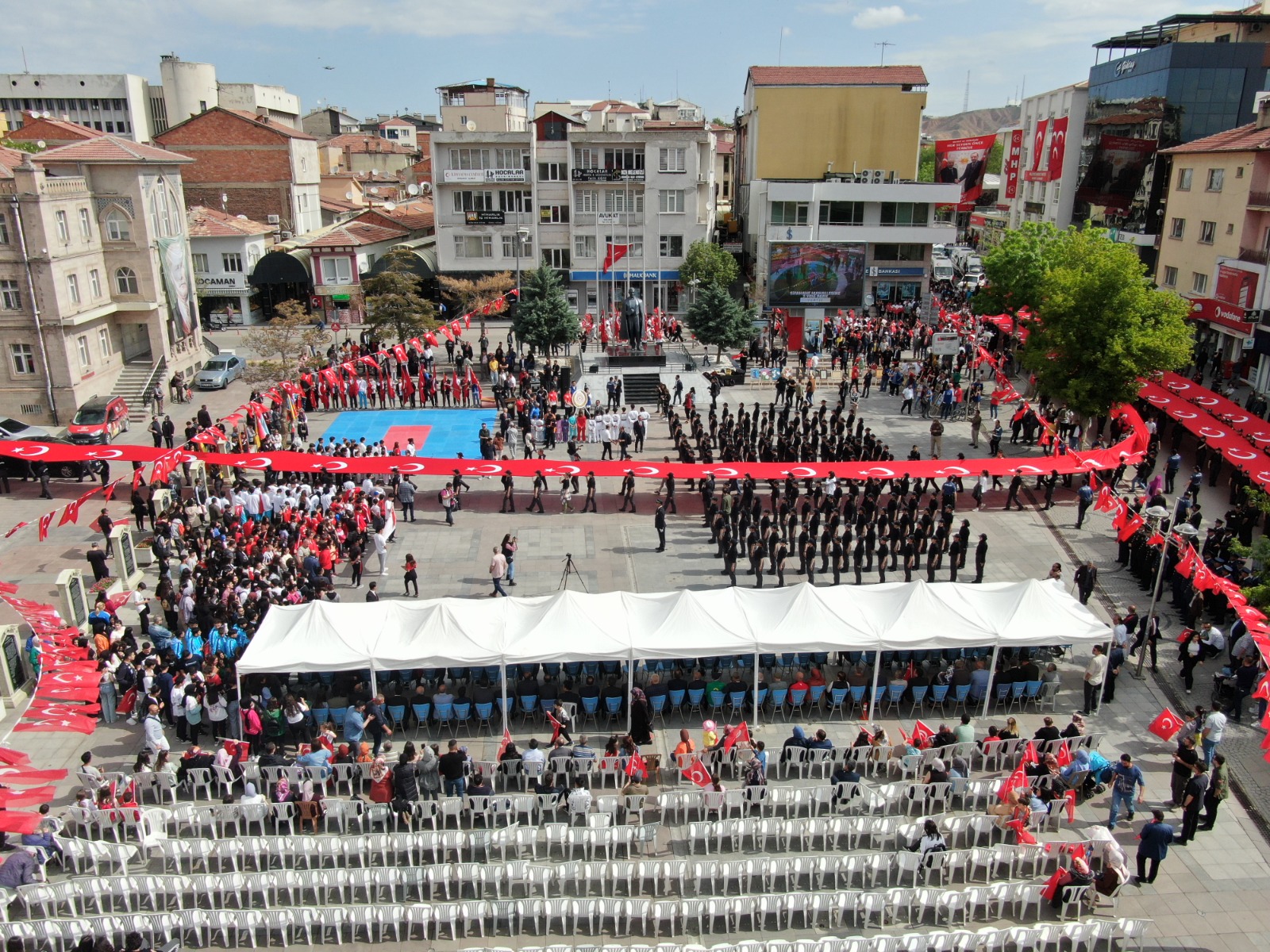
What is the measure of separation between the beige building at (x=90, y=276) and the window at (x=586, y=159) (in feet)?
63.9

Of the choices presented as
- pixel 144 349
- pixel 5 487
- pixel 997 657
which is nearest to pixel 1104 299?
pixel 997 657

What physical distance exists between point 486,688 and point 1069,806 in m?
8.82

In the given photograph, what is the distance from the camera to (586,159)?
48.8 m

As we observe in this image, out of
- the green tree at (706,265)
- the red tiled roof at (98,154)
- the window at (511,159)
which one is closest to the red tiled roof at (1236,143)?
the green tree at (706,265)

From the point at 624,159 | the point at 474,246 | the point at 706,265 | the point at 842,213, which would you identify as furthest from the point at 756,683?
the point at 474,246

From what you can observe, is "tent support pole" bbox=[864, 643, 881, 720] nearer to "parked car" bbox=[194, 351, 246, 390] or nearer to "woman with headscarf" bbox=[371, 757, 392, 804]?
"woman with headscarf" bbox=[371, 757, 392, 804]

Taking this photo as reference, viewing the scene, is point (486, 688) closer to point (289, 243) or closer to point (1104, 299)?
point (1104, 299)

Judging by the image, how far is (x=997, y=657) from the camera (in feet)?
51.8

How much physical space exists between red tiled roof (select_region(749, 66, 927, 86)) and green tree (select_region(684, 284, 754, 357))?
19.5 m

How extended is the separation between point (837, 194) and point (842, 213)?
1238 millimetres

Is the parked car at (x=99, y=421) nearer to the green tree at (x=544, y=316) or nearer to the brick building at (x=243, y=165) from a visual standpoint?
the green tree at (x=544, y=316)

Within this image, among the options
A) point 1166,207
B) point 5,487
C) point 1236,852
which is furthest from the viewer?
point 1166,207

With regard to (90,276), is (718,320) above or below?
below

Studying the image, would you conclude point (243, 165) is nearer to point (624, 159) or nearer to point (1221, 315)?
point (624, 159)
